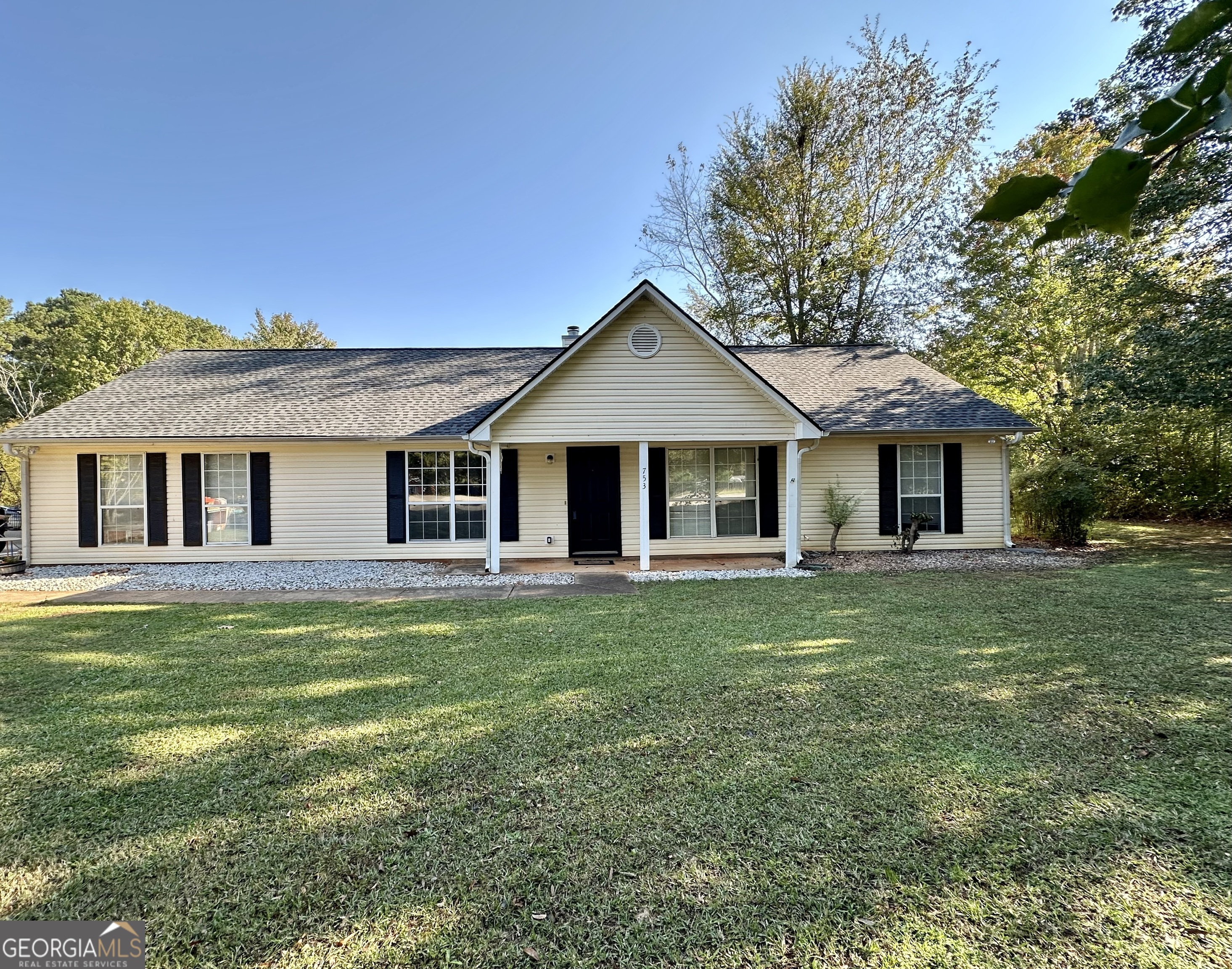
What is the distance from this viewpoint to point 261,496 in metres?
10.9

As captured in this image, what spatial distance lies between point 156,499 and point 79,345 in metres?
25.7

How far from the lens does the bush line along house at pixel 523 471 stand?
9.73 meters

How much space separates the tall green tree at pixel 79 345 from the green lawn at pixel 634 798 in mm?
29315

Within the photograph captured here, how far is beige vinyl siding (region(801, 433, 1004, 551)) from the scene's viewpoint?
37.7ft

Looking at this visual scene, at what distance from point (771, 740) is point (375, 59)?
1656 centimetres

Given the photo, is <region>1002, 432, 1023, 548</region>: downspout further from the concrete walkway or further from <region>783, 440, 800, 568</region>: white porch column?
the concrete walkway

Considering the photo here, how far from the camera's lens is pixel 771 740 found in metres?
3.62

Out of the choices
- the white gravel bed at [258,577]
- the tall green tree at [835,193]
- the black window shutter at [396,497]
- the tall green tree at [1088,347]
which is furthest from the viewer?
the tall green tree at [835,193]

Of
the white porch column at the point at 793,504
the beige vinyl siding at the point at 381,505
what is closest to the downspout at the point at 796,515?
the white porch column at the point at 793,504

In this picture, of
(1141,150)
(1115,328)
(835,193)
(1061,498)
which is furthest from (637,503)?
(835,193)

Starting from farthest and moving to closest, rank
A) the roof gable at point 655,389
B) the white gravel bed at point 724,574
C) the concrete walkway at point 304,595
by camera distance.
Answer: the roof gable at point 655,389 → the white gravel bed at point 724,574 → the concrete walkway at point 304,595

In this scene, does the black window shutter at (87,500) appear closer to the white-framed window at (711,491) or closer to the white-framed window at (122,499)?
the white-framed window at (122,499)

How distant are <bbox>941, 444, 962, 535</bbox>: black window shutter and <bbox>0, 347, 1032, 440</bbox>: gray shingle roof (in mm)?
878

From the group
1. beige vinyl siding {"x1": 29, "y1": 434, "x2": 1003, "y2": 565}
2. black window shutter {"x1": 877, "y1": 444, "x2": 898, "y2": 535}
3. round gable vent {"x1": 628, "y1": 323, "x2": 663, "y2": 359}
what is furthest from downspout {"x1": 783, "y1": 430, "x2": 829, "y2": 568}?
round gable vent {"x1": 628, "y1": 323, "x2": 663, "y2": 359}
